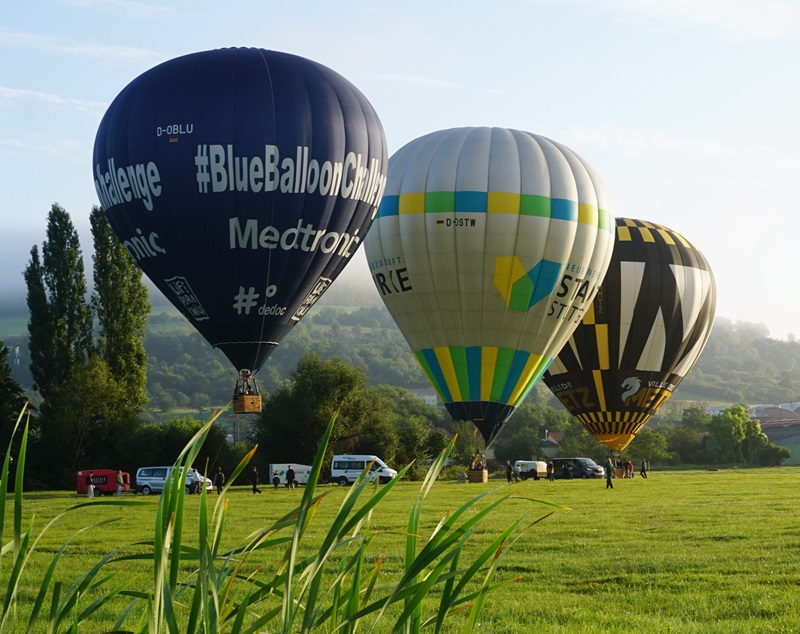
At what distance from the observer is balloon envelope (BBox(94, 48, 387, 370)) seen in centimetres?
2403

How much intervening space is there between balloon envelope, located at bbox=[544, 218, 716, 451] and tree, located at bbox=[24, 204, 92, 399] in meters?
24.7

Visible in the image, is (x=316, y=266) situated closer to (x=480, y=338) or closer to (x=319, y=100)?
(x=319, y=100)

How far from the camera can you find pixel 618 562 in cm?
1396

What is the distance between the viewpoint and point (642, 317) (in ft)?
142

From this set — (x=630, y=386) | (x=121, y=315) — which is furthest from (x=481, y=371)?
(x=121, y=315)

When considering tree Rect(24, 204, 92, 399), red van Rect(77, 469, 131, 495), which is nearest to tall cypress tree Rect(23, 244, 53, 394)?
tree Rect(24, 204, 92, 399)

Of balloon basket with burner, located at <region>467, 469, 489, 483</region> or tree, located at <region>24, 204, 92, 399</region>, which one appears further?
tree, located at <region>24, 204, 92, 399</region>

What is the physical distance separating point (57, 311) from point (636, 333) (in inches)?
1157

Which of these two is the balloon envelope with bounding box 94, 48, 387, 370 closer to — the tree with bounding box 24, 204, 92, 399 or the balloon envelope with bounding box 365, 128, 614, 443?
the balloon envelope with bounding box 365, 128, 614, 443

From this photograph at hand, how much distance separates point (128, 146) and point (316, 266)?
5.12 m

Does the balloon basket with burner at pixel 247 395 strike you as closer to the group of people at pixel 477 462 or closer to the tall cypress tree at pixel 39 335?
the group of people at pixel 477 462

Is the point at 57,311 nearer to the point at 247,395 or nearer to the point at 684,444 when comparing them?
the point at 247,395

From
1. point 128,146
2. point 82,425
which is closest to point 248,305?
point 128,146

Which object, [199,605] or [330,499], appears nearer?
[199,605]
